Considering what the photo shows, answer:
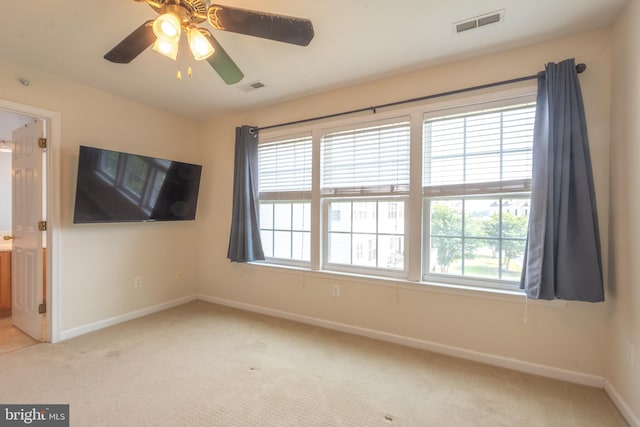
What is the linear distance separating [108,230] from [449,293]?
11.6 ft

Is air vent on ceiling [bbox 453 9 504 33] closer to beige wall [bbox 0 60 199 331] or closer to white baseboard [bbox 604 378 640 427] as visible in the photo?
white baseboard [bbox 604 378 640 427]

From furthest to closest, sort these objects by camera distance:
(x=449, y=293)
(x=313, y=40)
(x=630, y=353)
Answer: (x=449, y=293) → (x=313, y=40) → (x=630, y=353)

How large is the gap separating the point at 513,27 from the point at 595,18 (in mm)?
485

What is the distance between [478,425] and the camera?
1.70 m

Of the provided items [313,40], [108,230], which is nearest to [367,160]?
[313,40]

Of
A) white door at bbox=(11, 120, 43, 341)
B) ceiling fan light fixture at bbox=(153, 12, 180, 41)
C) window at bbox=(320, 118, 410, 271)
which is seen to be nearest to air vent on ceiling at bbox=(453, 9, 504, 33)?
window at bbox=(320, 118, 410, 271)

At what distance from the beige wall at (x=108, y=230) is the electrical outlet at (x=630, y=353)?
14.2 feet

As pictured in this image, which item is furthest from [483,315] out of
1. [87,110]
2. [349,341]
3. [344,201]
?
[87,110]

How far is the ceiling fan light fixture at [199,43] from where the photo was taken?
4.97ft

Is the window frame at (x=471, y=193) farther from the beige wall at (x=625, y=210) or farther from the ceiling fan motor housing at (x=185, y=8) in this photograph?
the ceiling fan motor housing at (x=185, y=8)

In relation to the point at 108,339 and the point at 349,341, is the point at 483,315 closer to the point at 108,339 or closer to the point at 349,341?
the point at 349,341

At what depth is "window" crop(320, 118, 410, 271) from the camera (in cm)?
274

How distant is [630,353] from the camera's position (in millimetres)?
1758

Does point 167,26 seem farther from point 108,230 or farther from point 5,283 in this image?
point 5,283
